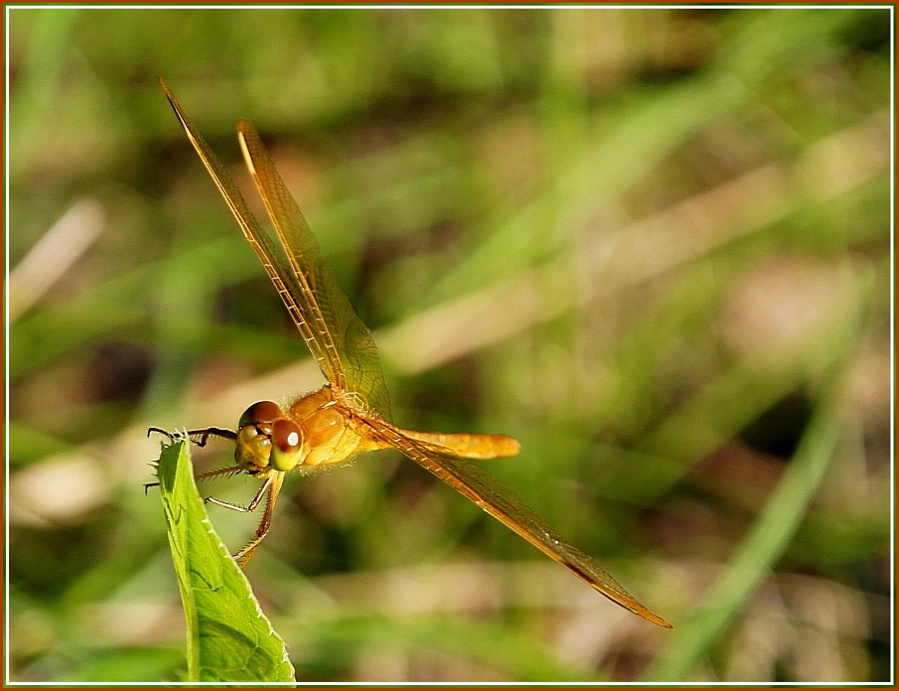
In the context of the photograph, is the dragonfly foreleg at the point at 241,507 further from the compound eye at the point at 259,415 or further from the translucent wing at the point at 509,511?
the translucent wing at the point at 509,511

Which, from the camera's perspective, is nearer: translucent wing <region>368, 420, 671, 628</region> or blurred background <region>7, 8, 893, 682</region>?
translucent wing <region>368, 420, 671, 628</region>

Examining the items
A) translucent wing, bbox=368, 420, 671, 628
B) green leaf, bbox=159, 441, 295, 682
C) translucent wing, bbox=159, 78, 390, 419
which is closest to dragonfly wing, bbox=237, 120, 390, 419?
translucent wing, bbox=159, 78, 390, 419

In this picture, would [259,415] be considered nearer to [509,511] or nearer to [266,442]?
[266,442]

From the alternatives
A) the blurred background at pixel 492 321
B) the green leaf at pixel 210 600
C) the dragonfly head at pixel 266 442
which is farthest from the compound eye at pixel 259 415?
the blurred background at pixel 492 321

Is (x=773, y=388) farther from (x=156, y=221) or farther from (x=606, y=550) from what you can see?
(x=156, y=221)

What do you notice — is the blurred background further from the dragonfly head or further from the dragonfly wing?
the dragonfly head

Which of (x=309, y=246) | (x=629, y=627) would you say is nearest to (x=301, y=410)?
(x=309, y=246)
